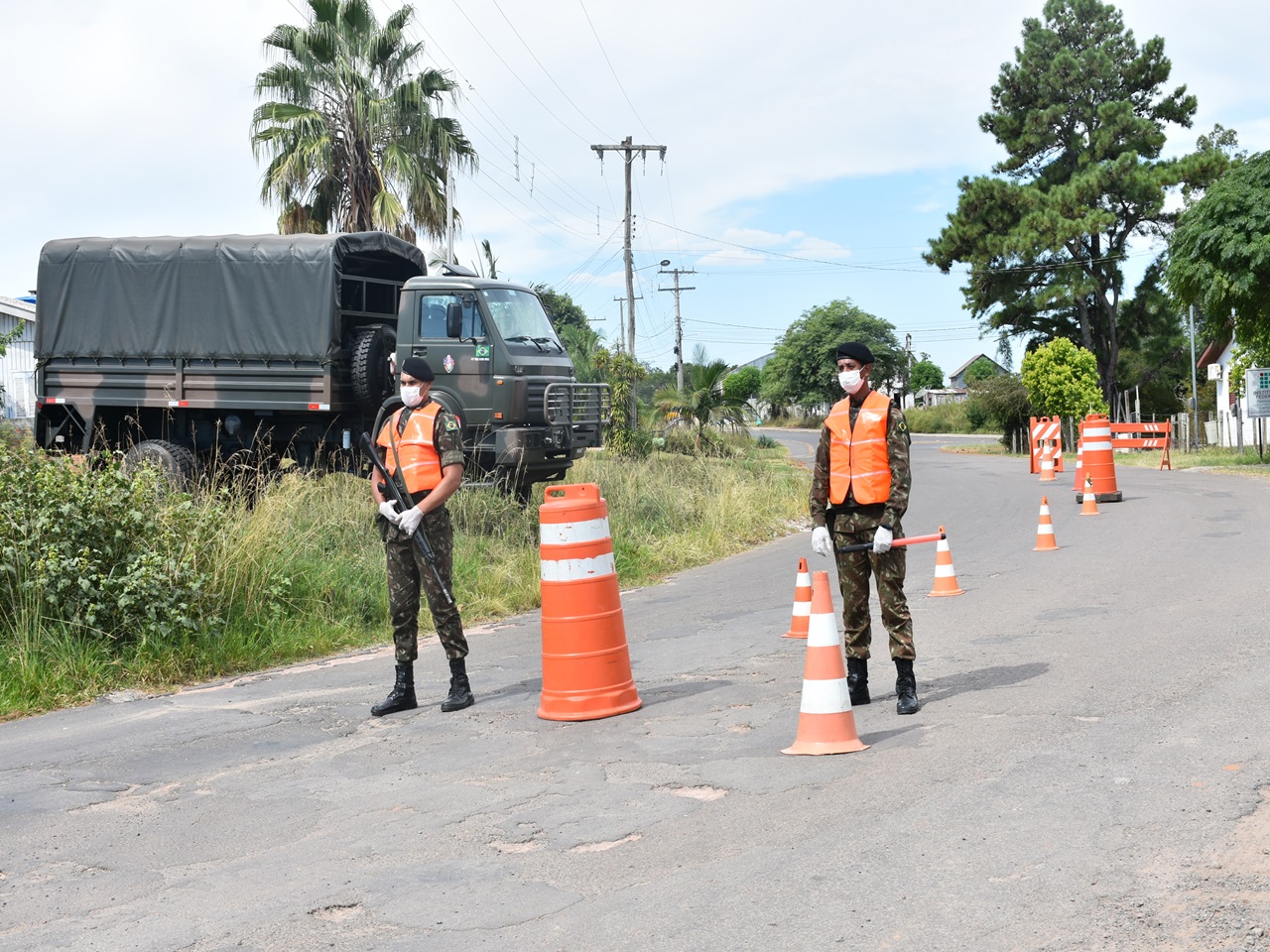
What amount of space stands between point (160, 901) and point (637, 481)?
14012mm

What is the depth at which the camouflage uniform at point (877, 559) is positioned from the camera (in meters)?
6.55

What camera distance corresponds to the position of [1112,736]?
5664mm

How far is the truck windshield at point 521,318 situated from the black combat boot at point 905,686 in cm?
1019

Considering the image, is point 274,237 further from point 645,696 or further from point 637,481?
point 645,696

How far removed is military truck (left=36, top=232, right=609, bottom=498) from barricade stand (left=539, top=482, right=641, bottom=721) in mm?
8380

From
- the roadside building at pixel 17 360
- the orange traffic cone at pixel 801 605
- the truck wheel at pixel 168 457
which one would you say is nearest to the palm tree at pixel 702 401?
the truck wheel at pixel 168 457

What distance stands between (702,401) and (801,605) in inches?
823

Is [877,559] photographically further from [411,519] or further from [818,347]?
[818,347]

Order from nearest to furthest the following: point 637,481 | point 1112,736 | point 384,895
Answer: point 384,895
point 1112,736
point 637,481

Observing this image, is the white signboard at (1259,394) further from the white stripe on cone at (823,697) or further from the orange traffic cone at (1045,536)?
the white stripe on cone at (823,697)

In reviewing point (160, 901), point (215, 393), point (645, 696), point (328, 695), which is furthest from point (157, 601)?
point (215, 393)

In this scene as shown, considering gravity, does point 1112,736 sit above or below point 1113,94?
below

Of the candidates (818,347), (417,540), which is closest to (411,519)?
(417,540)

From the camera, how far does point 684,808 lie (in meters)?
5.02
